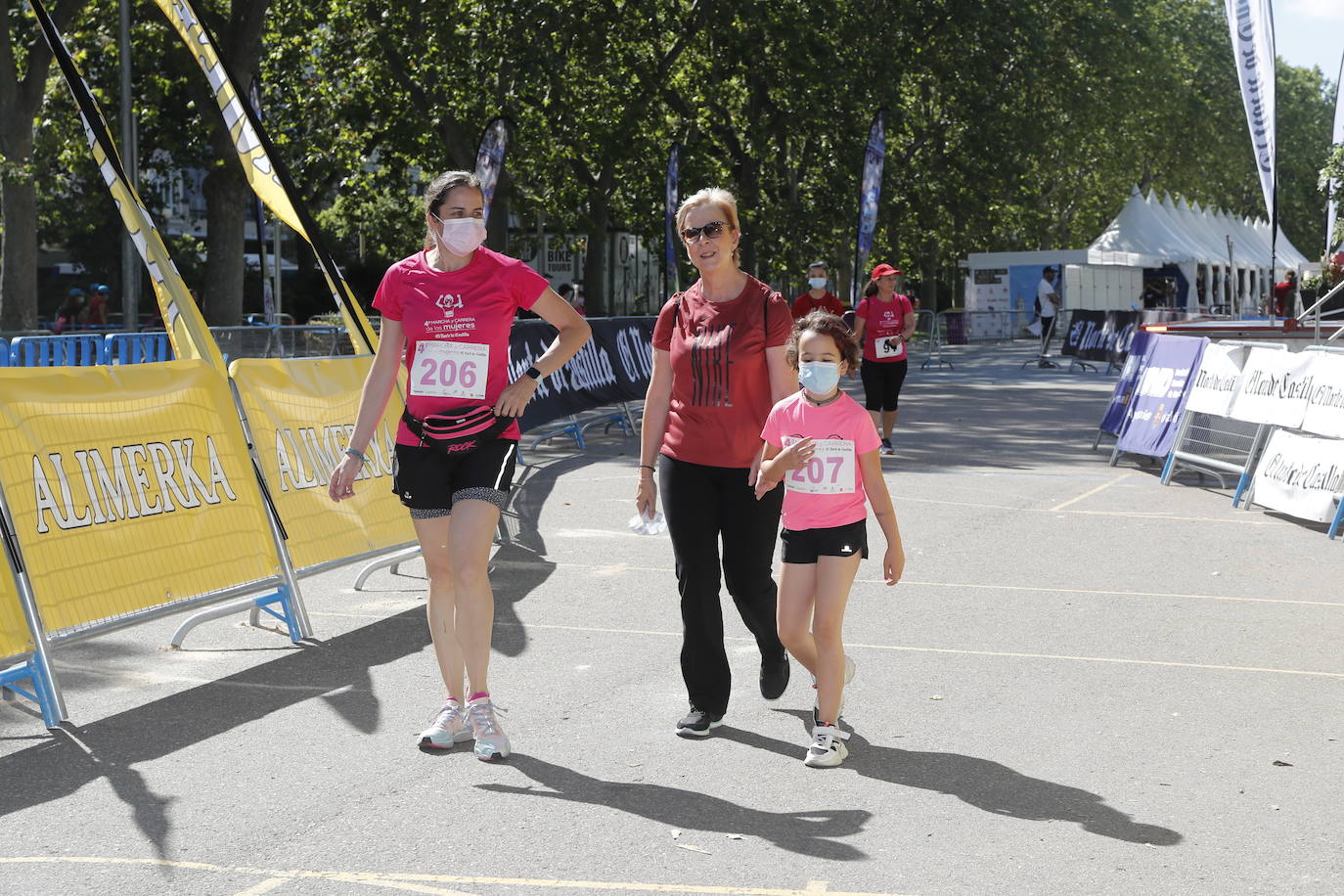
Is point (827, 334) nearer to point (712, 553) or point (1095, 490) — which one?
point (712, 553)

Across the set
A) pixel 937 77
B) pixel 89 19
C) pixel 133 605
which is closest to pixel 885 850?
pixel 133 605

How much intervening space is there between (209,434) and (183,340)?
1157mm

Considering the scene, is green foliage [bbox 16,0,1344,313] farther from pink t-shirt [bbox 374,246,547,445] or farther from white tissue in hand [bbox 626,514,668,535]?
white tissue in hand [bbox 626,514,668,535]

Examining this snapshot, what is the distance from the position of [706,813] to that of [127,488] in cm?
309

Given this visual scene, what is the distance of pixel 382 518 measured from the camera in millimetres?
8758

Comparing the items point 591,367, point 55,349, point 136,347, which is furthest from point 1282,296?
point 55,349

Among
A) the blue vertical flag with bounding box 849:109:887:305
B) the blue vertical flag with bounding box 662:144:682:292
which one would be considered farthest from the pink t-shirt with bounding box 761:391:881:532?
the blue vertical flag with bounding box 662:144:682:292

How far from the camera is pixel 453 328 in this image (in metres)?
5.64

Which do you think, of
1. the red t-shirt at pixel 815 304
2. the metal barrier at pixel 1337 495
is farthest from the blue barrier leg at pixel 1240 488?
the red t-shirt at pixel 815 304

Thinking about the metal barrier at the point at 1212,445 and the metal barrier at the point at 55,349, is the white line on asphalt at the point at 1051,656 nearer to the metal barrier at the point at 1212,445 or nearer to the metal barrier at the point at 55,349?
the metal barrier at the point at 1212,445

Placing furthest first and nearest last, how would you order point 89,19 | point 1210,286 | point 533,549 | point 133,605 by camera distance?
1. point 1210,286
2. point 89,19
3. point 533,549
4. point 133,605

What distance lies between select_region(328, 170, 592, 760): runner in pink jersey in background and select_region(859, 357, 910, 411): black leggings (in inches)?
397

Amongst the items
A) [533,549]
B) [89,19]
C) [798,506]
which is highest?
[89,19]

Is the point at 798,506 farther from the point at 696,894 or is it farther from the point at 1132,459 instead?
the point at 1132,459
